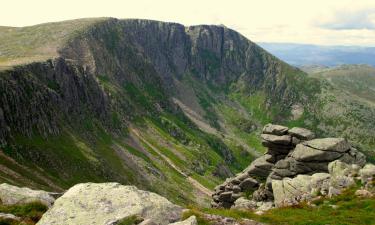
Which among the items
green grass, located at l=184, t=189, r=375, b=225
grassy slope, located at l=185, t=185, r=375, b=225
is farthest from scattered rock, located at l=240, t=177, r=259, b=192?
green grass, located at l=184, t=189, r=375, b=225

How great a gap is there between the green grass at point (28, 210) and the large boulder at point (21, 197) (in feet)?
1.80

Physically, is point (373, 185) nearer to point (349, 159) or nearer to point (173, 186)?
point (349, 159)

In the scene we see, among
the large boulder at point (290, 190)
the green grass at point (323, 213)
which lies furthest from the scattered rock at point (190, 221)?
the large boulder at point (290, 190)

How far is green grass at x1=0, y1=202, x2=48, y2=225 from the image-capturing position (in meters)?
28.6

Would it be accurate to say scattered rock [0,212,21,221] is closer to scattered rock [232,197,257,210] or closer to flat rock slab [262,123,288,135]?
scattered rock [232,197,257,210]

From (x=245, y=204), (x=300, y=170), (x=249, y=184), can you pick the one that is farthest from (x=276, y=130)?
(x=245, y=204)

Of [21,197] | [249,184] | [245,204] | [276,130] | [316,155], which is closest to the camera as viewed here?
[21,197]

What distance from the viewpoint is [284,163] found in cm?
6875

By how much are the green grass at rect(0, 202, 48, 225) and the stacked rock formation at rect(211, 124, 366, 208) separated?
34688mm

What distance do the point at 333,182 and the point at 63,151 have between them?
107m

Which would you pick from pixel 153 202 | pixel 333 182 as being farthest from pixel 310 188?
pixel 153 202

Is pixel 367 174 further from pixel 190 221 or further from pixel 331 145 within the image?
pixel 190 221

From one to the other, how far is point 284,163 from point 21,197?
47.9 m

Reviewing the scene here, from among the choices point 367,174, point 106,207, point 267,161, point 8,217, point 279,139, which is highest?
point 106,207
